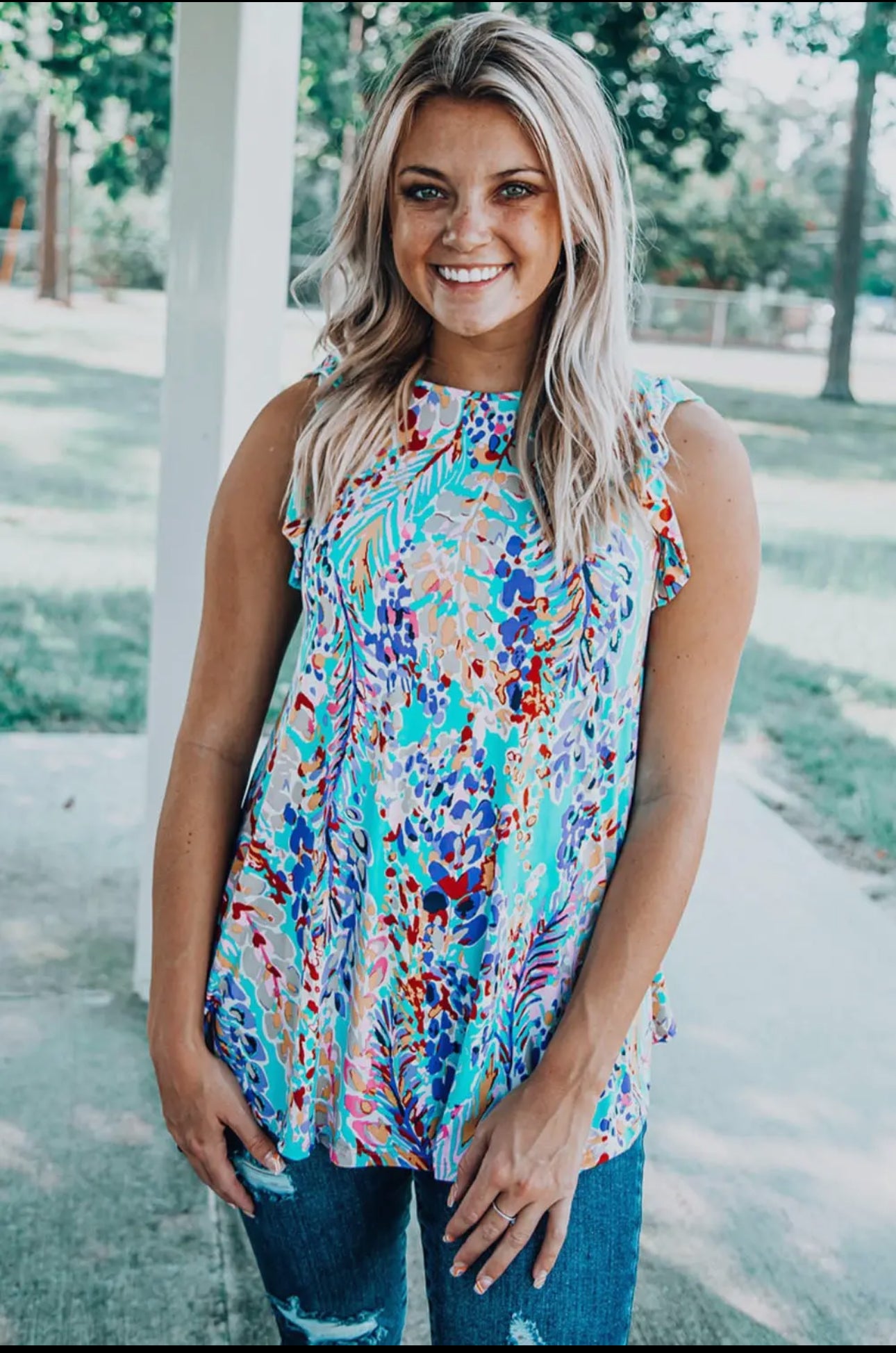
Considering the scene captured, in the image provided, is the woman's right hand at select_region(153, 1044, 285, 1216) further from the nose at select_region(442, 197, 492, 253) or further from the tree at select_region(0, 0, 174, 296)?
the tree at select_region(0, 0, 174, 296)

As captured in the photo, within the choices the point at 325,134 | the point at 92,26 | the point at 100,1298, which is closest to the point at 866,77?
the point at 325,134

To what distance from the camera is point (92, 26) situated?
18.7ft

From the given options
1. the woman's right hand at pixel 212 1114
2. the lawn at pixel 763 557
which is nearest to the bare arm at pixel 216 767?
the woman's right hand at pixel 212 1114

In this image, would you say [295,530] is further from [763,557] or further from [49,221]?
[49,221]

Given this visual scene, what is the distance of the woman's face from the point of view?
1287 mm

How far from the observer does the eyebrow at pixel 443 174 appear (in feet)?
4.23

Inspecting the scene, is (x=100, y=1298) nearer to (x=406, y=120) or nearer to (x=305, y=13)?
(x=406, y=120)

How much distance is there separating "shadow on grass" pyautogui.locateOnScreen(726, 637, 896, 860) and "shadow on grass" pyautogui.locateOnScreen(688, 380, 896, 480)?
212cm

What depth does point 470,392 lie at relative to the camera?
4.50ft

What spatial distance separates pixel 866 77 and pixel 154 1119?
5769mm

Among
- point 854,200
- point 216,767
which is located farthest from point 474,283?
point 854,200

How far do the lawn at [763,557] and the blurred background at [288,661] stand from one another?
3 cm

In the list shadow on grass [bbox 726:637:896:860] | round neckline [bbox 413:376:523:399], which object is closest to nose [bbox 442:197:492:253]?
round neckline [bbox 413:376:523:399]

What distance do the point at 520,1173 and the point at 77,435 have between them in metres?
9.67
